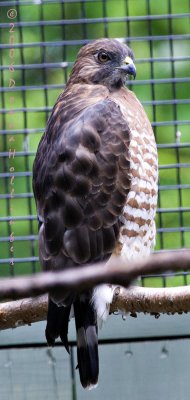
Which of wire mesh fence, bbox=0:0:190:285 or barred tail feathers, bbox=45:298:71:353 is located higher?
wire mesh fence, bbox=0:0:190:285

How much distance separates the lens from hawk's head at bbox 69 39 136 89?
2.81 m

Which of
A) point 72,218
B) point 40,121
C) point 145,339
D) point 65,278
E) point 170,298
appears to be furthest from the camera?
point 40,121

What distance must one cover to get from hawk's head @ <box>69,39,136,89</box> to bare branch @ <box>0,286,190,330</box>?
831mm

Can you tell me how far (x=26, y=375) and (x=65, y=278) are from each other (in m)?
2.39

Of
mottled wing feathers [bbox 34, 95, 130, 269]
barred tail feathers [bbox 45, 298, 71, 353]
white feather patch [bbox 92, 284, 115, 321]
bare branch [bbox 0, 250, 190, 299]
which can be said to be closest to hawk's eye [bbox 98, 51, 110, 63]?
mottled wing feathers [bbox 34, 95, 130, 269]

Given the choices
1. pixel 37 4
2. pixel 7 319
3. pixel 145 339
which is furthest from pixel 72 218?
pixel 37 4

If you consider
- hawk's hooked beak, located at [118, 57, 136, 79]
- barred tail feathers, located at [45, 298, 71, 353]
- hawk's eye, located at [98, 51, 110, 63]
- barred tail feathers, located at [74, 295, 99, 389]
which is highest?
hawk's eye, located at [98, 51, 110, 63]

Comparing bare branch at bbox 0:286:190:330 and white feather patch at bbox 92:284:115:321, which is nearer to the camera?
bare branch at bbox 0:286:190:330

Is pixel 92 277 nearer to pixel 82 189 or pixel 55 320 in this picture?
pixel 55 320

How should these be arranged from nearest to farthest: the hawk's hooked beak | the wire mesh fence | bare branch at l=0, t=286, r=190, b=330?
1. bare branch at l=0, t=286, r=190, b=330
2. the hawk's hooked beak
3. the wire mesh fence

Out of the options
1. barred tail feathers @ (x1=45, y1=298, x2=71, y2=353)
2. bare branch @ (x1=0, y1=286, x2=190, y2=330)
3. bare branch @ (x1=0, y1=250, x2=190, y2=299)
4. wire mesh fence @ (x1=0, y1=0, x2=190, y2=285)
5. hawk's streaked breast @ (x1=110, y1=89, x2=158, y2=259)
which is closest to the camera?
bare branch @ (x1=0, y1=250, x2=190, y2=299)

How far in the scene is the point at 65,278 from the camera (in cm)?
56

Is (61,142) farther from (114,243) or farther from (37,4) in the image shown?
(37,4)

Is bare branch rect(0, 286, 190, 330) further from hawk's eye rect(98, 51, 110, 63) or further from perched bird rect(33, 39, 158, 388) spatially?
hawk's eye rect(98, 51, 110, 63)
